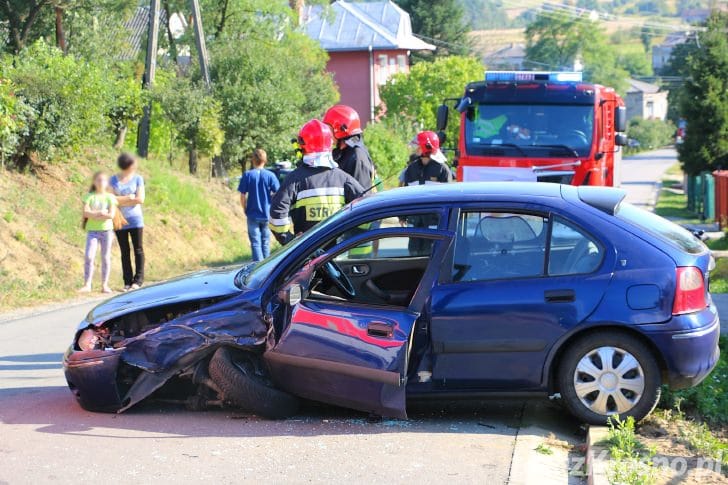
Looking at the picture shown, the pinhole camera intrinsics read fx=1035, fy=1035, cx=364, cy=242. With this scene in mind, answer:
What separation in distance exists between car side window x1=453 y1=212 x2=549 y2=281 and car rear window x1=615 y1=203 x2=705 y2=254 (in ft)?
A: 1.85

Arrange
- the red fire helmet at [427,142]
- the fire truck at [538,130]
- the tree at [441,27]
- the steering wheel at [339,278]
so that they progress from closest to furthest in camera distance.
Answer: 1. the steering wheel at [339,278]
2. the red fire helmet at [427,142]
3. the fire truck at [538,130]
4. the tree at [441,27]

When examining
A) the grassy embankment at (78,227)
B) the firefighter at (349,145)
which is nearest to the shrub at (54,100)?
the grassy embankment at (78,227)

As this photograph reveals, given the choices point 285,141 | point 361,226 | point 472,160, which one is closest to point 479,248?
point 361,226

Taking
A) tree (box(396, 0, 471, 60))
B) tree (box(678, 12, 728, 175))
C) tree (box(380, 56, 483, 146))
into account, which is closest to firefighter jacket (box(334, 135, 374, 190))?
tree (box(678, 12, 728, 175))

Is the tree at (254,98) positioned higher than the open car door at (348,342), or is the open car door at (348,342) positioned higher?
the tree at (254,98)

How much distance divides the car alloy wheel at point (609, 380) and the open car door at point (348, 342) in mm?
1076

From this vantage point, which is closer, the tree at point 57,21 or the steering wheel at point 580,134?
the steering wheel at point 580,134

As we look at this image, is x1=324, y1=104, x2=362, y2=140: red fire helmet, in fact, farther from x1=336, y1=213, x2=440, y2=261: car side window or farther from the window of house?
A: the window of house

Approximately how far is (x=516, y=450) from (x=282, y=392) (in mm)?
1544

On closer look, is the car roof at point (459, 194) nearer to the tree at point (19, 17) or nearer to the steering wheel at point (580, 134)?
the steering wheel at point (580, 134)

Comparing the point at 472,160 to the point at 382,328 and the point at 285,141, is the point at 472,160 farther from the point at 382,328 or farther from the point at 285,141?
the point at 285,141

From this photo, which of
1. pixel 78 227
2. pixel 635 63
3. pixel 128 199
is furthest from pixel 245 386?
pixel 635 63

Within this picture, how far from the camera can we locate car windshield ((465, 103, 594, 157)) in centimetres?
1455

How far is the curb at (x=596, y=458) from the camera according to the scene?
5.22 m
